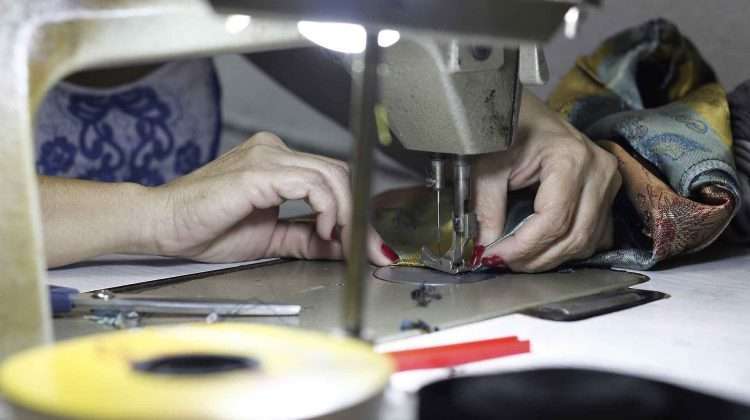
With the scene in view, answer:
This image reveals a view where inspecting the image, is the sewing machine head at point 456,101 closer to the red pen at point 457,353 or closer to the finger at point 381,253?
the finger at point 381,253

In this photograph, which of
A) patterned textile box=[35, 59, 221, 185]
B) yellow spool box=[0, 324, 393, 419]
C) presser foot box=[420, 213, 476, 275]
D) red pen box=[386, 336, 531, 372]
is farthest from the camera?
patterned textile box=[35, 59, 221, 185]

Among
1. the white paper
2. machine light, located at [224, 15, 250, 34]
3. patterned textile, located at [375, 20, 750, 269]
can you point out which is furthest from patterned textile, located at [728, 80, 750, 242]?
machine light, located at [224, 15, 250, 34]

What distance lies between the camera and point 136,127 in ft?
5.51

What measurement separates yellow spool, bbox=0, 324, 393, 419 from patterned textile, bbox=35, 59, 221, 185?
1180mm

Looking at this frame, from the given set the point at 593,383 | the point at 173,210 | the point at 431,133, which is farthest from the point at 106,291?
the point at 593,383

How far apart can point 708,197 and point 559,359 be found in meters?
0.49

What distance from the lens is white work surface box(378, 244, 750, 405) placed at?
0.64m

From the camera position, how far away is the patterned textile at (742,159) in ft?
3.97

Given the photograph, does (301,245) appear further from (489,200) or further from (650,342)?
(650,342)

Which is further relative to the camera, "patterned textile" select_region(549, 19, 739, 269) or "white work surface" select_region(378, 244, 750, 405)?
"patterned textile" select_region(549, 19, 739, 269)

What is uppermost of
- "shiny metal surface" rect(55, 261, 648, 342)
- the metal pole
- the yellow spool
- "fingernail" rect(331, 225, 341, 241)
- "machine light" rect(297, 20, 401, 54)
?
"machine light" rect(297, 20, 401, 54)

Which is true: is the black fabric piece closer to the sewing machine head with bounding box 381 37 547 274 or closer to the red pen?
the red pen

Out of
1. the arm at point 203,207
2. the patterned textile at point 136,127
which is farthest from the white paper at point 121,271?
the patterned textile at point 136,127

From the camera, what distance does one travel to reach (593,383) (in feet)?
2.09
